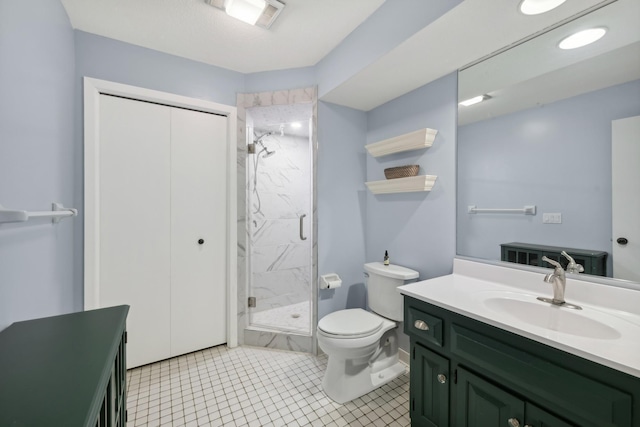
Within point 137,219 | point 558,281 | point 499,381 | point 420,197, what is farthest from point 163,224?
point 558,281

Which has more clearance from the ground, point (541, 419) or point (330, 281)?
point (330, 281)

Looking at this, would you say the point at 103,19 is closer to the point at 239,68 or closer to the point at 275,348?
the point at 239,68

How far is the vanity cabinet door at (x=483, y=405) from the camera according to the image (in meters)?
1.00

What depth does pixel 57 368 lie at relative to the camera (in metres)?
0.73

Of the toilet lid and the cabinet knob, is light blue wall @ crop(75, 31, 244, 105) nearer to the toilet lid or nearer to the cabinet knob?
the toilet lid

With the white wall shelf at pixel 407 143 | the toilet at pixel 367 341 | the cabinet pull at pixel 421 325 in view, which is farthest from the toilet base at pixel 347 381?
the white wall shelf at pixel 407 143

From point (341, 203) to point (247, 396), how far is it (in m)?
1.57

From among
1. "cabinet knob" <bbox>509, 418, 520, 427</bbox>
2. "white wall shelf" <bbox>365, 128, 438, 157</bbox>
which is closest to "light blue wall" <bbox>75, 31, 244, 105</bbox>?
"white wall shelf" <bbox>365, 128, 438, 157</bbox>

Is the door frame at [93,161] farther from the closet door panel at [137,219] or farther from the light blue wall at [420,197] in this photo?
the light blue wall at [420,197]

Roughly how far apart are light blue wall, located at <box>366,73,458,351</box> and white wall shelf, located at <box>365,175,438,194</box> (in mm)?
82

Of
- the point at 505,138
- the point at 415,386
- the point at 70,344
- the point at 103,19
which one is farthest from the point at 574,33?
the point at 103,19

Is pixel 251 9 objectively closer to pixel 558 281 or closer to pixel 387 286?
pixel 387 286

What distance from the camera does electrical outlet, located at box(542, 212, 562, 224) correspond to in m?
1.33

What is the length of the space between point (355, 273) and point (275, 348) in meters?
0.95
